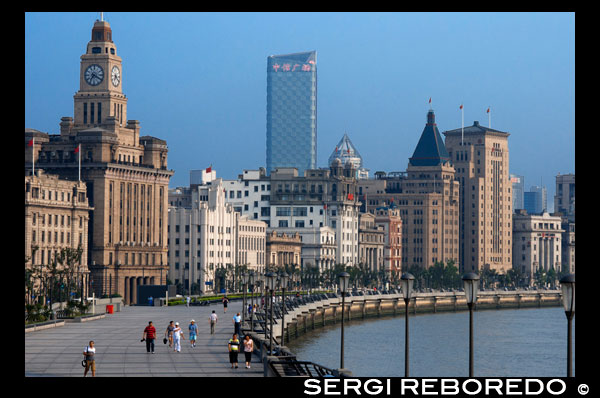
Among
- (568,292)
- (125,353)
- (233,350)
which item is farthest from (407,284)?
(125,353)

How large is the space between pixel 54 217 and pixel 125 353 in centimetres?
10863

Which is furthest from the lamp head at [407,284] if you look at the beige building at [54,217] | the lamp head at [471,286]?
the beige building at [54,217]

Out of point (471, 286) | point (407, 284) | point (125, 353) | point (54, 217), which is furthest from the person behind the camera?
point (54, 217)

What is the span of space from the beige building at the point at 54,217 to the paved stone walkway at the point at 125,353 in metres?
62.2

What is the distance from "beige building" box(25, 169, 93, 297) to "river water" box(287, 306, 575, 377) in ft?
122

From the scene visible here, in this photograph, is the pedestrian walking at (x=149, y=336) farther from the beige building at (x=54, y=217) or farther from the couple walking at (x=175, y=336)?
the beige building at (x=54, y=217)

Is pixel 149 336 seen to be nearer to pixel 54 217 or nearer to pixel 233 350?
pixel 233 350

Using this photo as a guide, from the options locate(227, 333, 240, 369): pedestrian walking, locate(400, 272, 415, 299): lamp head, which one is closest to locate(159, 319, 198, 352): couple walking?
locate(227, 333, 240, 369): pedestrian walking

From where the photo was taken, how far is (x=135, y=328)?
3821 inches

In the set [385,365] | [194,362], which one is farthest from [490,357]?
[194,362]

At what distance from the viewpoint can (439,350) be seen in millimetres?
132750

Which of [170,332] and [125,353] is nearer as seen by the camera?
[125,353]
